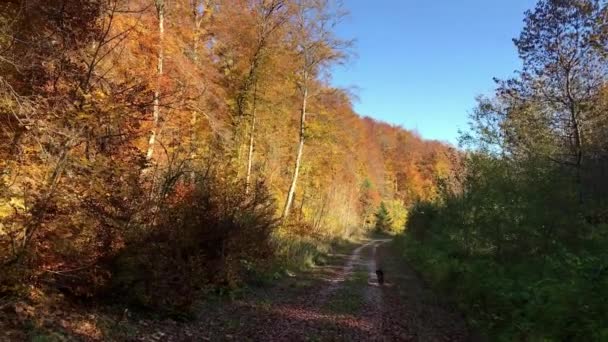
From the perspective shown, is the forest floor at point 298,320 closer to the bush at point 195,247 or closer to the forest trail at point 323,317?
the forest trail at point 323,317

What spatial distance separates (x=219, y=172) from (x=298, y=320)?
4451 millimetres

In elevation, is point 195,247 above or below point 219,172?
below

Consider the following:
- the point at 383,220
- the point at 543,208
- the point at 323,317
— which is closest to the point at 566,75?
the point at 543,208

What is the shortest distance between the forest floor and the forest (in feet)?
0.43

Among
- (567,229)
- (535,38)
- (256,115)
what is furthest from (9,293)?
(535,38)

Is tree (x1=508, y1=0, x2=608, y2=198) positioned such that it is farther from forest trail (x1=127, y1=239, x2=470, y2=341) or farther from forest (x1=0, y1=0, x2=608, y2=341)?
forest trail (x1=127, y1=239, x2=470, y2=341)

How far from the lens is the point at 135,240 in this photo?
714 centimetres

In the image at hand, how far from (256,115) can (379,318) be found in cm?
1164

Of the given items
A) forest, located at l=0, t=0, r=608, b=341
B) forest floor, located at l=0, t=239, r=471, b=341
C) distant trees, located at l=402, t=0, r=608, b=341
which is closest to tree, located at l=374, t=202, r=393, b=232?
forest, located at l=0, t=0, r=608, b=341

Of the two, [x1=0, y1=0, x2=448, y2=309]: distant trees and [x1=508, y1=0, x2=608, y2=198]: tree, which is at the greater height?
[x1=508, y1=0, x2=608, y2=198]: tree

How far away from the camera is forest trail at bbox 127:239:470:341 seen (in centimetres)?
771

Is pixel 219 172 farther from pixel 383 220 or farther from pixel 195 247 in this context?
pixel 383 220

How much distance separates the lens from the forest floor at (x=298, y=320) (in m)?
6.31

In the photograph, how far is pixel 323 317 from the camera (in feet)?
31.5
